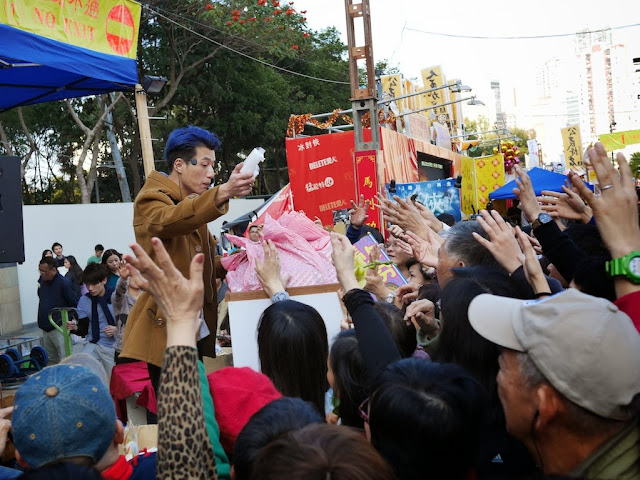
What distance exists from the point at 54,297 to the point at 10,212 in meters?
4.11

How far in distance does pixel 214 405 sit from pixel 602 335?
112 centimetres

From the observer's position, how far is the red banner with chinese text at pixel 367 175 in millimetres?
13570

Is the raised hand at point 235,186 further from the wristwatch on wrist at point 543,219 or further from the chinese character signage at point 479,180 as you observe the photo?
the chinese character signage at point 479,180

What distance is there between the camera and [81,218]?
17.0 m

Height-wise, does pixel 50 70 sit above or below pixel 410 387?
above

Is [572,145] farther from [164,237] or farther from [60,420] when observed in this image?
[60,420]

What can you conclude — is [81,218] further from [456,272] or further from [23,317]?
[456,272]

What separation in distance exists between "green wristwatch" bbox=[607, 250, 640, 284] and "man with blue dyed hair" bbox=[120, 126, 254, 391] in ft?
4.71

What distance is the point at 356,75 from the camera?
14391mm

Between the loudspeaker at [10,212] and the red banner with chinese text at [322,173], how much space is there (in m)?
10.2

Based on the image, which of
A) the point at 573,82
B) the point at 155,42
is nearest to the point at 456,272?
the point at 155,42

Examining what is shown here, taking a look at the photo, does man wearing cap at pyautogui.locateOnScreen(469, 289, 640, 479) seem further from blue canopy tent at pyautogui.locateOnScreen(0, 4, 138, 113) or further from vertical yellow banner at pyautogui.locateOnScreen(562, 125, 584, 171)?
vertical yellow banner at pyautogui.locateOnScreen(562, 125, 584, 171)

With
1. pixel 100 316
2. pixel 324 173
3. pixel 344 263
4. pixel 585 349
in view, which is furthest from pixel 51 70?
pixel 324 173

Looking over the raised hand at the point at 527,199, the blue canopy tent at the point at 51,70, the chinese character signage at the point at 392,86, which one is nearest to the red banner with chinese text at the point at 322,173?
the chinese character signage at the point at 392,86
